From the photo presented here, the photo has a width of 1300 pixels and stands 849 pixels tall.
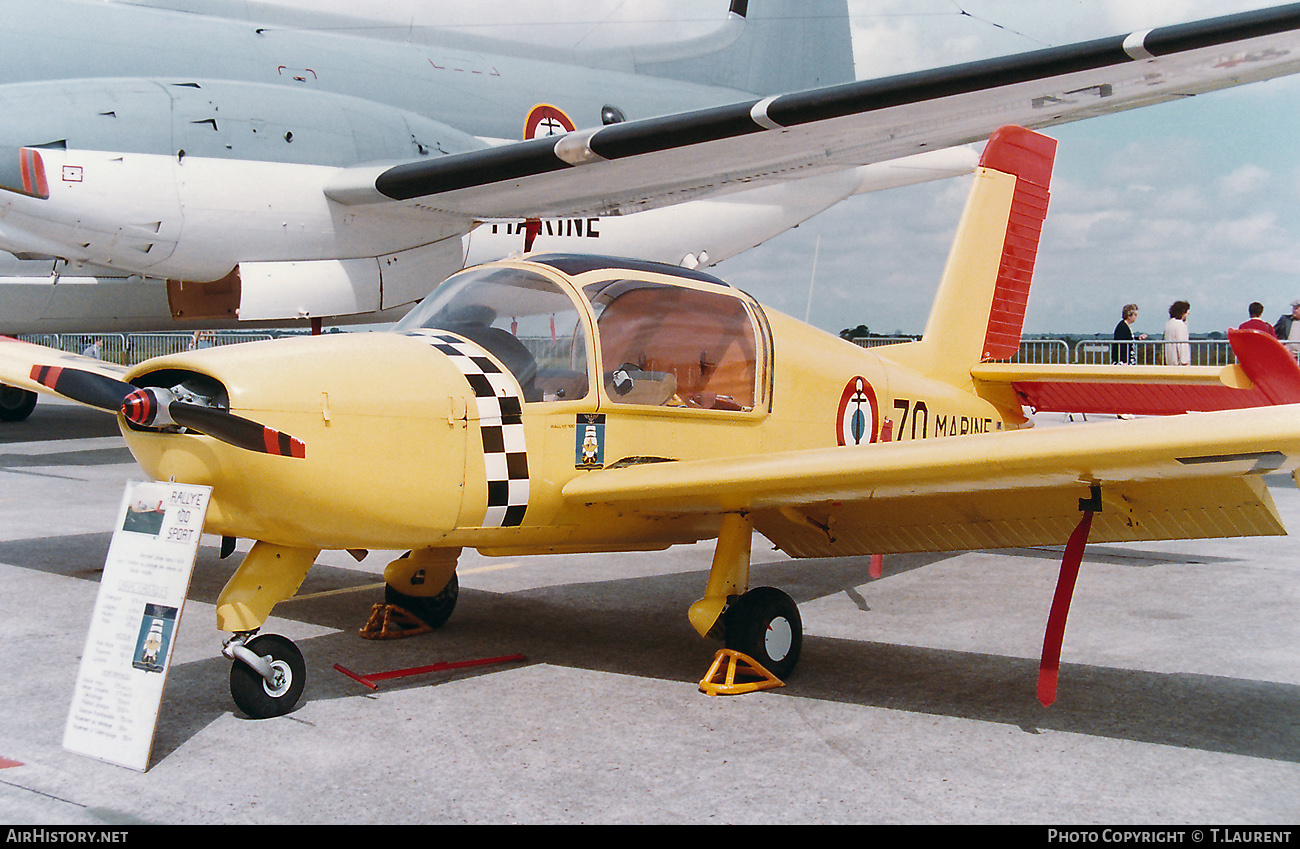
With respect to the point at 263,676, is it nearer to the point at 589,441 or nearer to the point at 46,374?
the point at 46,374

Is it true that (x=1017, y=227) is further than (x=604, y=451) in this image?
Yes

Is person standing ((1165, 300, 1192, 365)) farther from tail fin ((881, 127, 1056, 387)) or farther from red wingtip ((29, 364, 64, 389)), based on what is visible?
red wingtip ((29, 364, 64, 389))

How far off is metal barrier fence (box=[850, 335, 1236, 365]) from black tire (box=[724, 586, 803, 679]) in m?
13.5

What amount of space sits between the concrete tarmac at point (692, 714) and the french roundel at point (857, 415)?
Answer: 99 cm

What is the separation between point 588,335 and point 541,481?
0.65 m

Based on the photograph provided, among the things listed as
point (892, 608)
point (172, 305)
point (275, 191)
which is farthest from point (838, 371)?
point (172, 305)

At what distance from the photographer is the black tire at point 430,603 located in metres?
5.18

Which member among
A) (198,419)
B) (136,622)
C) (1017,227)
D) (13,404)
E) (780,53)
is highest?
(780,53)

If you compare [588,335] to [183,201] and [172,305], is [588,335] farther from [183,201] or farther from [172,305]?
[172,305]

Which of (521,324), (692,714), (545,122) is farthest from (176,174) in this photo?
(692,714)

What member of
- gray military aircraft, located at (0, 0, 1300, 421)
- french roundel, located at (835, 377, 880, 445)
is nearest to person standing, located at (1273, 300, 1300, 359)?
gray military aircraft, located at (0, 0, 1300, 421)

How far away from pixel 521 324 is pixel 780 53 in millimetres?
17271

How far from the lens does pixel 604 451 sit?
4.34 meters

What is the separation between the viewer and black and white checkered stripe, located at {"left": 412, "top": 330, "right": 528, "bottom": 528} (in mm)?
4008
